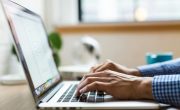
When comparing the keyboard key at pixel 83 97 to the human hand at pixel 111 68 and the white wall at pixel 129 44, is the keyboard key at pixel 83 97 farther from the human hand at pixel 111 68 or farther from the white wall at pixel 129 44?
the white wall at pixel 129 44

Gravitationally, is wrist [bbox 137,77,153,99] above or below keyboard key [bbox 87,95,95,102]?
above

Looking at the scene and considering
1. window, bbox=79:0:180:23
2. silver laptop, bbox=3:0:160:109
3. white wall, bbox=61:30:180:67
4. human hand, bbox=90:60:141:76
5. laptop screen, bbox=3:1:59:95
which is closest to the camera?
silver laptop, bbox=3:0:160:109

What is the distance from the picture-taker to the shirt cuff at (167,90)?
646 mm

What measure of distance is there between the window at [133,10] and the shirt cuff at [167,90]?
1.46 m

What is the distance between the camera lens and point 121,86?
706 millimetres

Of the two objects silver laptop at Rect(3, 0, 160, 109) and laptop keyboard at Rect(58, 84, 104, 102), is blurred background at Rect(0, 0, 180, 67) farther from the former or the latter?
laptop keyboard at Rect(58, 84, 104, 102)

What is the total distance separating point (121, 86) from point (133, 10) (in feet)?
5.06

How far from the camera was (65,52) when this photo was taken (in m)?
2.05

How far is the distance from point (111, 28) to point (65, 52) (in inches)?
13.9

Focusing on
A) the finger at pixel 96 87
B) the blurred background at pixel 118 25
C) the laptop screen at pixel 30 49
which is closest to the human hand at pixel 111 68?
the laptop screen at pixel 30 49

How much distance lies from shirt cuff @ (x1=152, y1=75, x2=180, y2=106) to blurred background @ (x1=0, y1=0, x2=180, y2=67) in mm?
1222

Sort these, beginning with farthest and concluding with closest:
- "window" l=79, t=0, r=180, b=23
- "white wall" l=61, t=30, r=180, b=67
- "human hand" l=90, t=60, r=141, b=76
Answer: "window" l=79, t=0, r=180, b=23 < "white wall" l=61, t=30, r=180, b=67 < "human hand" l=90, t=60, r=141, b=76

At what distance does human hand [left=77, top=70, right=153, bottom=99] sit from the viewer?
687 millimetres

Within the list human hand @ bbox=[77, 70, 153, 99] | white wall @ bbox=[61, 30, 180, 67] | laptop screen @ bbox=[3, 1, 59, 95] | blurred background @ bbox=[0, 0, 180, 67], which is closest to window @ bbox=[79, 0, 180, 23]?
blurred background @ bbox=[0, 0, 180, 67]
